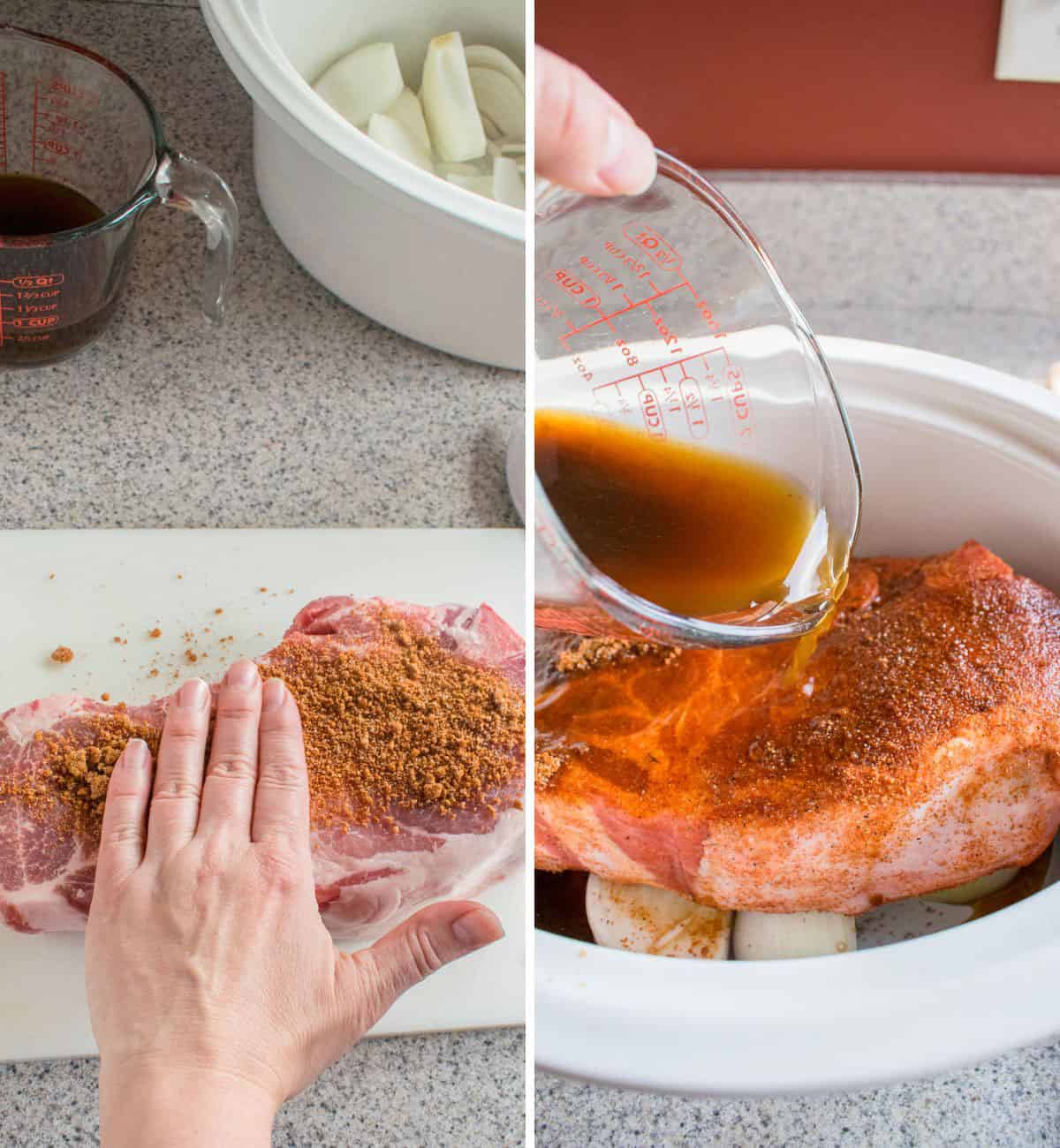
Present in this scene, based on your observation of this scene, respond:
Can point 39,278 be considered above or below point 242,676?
above

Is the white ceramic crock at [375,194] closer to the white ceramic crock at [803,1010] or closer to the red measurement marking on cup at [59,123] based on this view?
the red measurement marking on cup at [59,123]

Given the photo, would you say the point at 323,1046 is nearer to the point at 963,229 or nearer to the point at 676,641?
the point at 676,641

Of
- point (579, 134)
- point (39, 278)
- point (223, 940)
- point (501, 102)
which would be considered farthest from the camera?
point (501, 102)

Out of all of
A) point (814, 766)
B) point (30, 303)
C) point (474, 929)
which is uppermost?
point (30, 303)

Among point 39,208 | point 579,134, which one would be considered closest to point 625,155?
point 579,134

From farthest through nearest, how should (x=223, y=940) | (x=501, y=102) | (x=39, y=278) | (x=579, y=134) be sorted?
(x=501, y=102) < (x=39, y=278) < (x=223, y=940) < (x=579, y=134)

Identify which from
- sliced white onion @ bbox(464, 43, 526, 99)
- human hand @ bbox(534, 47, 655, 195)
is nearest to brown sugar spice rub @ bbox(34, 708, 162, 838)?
human hand @ bbox(534, 47, 655, 195)

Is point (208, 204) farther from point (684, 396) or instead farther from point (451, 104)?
point (684, 396)

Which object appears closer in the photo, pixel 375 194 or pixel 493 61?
pixel 375 194
